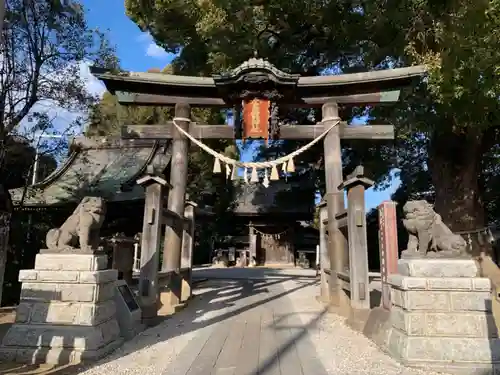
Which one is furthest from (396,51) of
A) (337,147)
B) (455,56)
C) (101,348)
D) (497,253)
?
(101,348)

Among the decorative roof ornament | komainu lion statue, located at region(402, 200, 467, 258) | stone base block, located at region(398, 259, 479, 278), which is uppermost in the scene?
the decorative roof ornament

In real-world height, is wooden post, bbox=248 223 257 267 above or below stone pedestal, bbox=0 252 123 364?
above

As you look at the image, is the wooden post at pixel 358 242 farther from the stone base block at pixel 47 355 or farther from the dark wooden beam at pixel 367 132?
the stone base block at pixel 47 355

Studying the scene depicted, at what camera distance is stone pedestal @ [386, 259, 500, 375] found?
4.18 m

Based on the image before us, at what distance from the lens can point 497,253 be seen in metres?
11.4

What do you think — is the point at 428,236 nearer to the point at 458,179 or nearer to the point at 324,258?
the point at 324,258

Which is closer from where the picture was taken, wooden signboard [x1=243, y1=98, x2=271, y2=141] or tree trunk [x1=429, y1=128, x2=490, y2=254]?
wooden signboard [x1=243, y1=98, x2=271, y2=141]

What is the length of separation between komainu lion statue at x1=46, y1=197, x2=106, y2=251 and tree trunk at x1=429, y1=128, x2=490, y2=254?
10967 millimetres

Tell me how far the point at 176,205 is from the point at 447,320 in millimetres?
5986

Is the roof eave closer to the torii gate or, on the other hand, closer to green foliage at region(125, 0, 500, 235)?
the torii gate

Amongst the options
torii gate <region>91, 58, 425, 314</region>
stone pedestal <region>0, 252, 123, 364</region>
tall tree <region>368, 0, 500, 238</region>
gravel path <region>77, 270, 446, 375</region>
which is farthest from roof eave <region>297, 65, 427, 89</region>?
stone pedestal <region>0, 252, 123, 364</region>

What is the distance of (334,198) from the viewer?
27.3ft

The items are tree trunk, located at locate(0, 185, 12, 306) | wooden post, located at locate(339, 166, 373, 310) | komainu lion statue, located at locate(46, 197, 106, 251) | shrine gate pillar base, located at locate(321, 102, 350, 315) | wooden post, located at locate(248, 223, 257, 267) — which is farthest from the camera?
wooden post, located at locate(248, 223, 257, 267)

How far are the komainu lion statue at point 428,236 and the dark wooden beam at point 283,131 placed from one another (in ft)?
13.5
